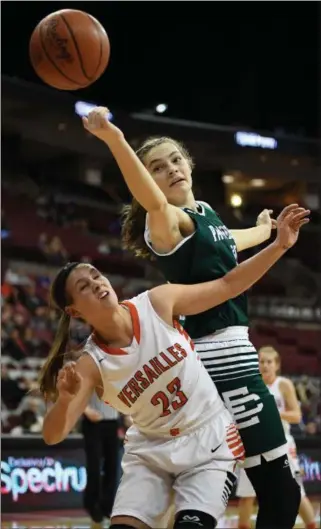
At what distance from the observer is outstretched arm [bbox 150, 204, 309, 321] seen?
10.2 feet

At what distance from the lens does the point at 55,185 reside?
16.0 metres

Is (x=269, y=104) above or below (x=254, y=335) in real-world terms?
above

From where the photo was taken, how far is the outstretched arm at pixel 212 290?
10.2ft

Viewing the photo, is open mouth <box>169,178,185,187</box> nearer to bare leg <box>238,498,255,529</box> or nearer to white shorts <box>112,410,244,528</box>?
white shorts <box>112,410,244,528</box>

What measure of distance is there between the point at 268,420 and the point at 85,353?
2.48 ft

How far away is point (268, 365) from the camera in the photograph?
21.6ft

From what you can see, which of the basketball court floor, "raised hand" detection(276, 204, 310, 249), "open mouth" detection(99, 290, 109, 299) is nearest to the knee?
"open mouth" detection(99, 290, 109, 299)

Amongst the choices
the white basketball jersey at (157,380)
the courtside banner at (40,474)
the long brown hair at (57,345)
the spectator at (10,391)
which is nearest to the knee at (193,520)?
the white basketball jersey at (157,380)

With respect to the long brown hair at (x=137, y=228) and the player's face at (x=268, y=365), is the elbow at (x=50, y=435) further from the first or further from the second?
the player's face at (x=268, y=365)

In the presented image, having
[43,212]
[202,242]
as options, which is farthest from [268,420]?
[43,212]

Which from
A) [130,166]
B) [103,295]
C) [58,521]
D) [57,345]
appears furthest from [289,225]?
[58,521]

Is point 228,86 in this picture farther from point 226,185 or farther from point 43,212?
point 43,212

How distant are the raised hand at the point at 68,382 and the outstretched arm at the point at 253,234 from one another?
1.17 metres

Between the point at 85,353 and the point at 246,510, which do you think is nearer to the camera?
the point at 85,353
